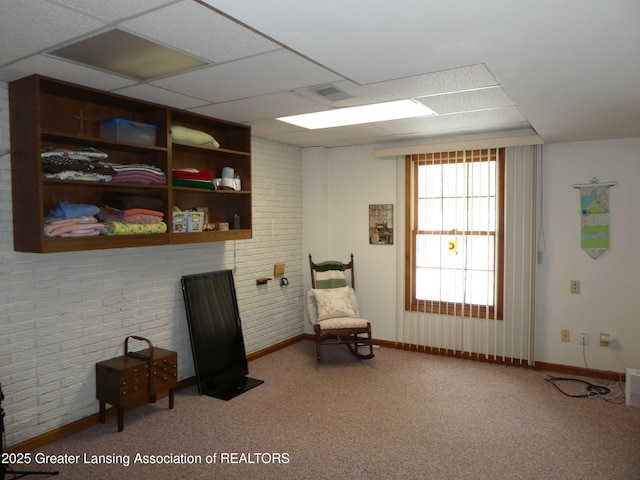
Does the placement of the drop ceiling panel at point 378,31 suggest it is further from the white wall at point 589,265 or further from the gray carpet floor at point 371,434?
the white wall at point 589,265

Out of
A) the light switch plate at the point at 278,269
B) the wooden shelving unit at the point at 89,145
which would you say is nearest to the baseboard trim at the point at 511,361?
the light switch plate at the point at 278,269

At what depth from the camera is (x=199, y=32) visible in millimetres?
2031

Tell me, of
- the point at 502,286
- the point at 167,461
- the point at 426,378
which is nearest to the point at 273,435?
the point at 167,461

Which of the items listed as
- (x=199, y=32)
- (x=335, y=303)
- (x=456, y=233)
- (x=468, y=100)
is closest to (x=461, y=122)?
(x=468, y=100)

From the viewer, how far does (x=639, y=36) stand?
193 centimetres

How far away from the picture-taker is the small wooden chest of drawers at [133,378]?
10.4 ft

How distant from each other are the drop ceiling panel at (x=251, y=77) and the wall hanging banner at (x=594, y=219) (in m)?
3.00

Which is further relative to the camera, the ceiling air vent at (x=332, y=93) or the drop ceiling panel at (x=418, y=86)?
the ceiling air vent at (x=332, y=93)

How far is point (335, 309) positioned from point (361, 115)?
6.93ft

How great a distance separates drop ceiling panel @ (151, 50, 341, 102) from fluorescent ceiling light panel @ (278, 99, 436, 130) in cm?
81

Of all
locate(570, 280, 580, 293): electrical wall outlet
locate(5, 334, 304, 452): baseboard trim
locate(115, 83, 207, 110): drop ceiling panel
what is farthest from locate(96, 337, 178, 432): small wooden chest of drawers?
locate(570, 280, 580, 293): electrical wall outlet

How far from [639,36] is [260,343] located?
4.16 m

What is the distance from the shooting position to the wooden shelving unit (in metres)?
2.72

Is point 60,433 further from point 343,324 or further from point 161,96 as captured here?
point 343,324
